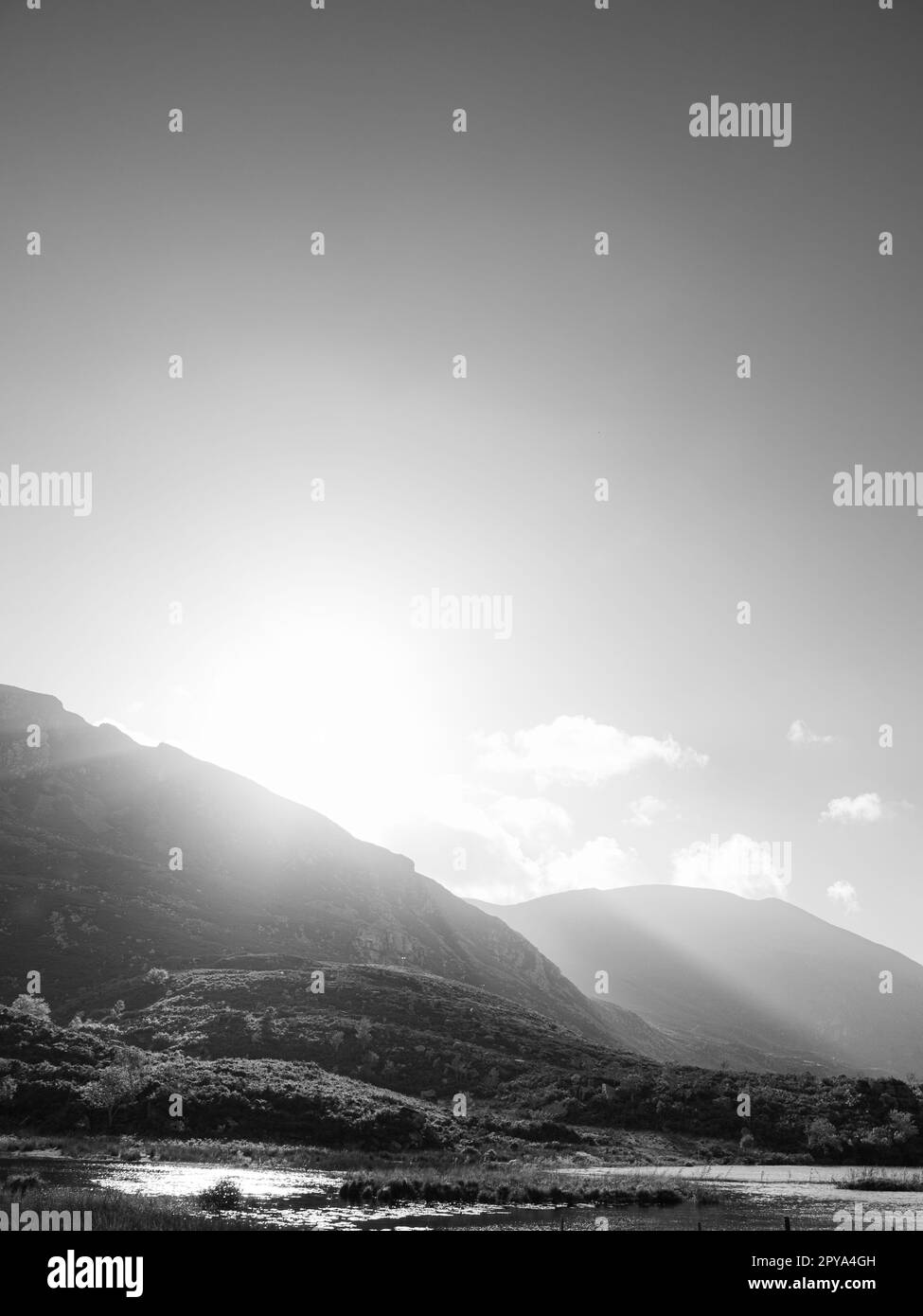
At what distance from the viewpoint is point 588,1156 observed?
40406mm

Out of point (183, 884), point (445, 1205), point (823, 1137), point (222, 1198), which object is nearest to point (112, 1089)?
point (222, 1198)

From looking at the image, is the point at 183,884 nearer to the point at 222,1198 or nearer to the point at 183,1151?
the point at 183,1151

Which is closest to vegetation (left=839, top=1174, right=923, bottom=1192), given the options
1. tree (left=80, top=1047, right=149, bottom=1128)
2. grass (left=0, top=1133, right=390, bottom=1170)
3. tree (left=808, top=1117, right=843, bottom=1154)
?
tree (left=808, top=1117, right=843, bottom=1154)

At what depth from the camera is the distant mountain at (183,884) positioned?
91.6 metres

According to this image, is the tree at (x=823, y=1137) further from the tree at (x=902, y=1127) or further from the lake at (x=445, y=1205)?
the lake at (x=445, y=1205)

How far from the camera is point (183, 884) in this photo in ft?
374

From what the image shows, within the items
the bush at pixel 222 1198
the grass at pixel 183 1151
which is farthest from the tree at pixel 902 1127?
the bush at pixel 222 1198

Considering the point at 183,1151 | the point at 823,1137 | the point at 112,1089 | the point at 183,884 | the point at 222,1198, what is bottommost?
the point at 823,1137

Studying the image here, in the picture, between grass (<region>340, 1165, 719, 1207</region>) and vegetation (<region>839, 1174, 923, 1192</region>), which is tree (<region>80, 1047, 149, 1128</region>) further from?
vegetation (<region>839, 1174, 923, 1192</region>)

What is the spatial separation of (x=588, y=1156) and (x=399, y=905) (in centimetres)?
9961

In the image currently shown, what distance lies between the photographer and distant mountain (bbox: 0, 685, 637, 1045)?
300 feet

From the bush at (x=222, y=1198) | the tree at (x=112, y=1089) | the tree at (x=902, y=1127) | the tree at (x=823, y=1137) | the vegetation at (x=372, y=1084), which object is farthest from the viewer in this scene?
the tree at (x=902, y=1127)
